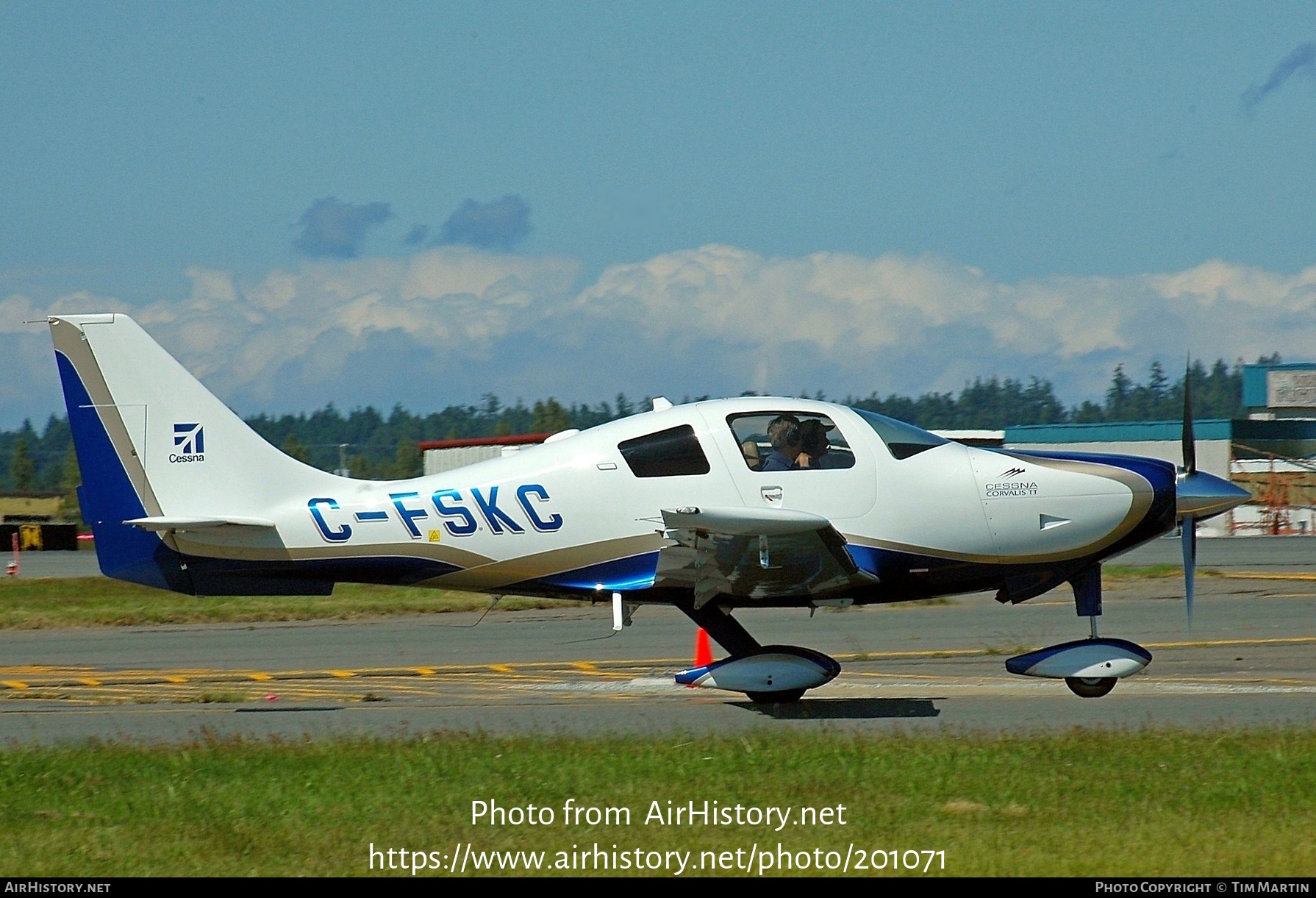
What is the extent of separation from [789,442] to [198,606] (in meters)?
15.5

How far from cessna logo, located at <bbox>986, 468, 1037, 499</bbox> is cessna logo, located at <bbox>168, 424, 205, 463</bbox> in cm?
639

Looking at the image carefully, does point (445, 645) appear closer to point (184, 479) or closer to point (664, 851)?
point (184, 479)

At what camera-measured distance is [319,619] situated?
21000 mm

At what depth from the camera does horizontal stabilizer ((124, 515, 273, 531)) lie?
34.8ft

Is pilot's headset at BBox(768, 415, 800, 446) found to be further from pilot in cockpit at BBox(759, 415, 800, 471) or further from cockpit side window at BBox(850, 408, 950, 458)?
cockpit side window at BBox(850, 408, 950, 458)

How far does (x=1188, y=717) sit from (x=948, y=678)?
2.95m

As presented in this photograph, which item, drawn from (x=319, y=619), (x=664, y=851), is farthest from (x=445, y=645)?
(x=664, y=851)

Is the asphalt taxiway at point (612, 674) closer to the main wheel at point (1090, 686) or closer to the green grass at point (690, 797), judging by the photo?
the main wheel at point (1090, 686)

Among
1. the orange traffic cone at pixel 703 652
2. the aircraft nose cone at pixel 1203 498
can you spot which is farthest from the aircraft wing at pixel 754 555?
the aircraft nose cone at pixel 1203 498

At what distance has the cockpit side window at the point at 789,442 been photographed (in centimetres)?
1035

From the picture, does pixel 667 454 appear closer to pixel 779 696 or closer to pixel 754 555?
pixel 754 555

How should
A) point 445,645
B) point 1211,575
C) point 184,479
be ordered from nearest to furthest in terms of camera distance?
point 184,479
point 445,645
point 1211,575

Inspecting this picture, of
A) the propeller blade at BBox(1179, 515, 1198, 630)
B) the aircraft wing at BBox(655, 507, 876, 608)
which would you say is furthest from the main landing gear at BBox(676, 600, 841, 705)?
the propeller blade at BBox(1179, 515, 1198, 630)
